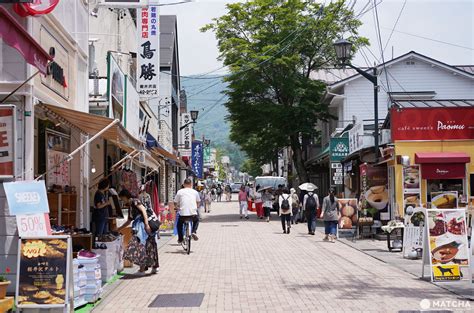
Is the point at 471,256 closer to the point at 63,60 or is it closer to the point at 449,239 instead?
the point at 449,239

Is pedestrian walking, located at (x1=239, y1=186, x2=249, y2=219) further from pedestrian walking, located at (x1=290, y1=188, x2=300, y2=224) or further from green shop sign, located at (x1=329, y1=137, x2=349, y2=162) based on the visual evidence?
green shop sign, located at (x1=329, y1=137, x2=349, y2=162)

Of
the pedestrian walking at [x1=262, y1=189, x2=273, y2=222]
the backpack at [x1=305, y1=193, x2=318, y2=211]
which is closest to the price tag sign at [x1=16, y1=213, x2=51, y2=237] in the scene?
the backpack at [x1=305, y1=193, x2=318, y2=211]

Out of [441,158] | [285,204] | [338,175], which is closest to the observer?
[441,158]

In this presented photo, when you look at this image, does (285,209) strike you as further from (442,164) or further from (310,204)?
(442,164)

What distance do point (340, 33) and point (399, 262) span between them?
2388 centimetres

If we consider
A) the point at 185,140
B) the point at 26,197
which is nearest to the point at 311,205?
the point at 26,197

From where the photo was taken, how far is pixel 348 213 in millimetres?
21719

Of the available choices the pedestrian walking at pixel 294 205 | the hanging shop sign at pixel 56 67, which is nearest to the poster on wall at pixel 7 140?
the hanging shop sign at pixel 56 67

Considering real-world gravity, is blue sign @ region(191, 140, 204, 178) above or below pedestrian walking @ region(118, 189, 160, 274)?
above

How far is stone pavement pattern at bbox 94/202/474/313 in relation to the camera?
880cm

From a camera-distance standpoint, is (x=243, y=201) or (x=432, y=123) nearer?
(x=432, y=123)

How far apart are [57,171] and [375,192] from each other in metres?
12.3

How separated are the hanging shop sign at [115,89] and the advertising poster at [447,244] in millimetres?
9635

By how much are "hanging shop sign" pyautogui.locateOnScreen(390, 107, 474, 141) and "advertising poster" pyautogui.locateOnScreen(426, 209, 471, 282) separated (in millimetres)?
10257
